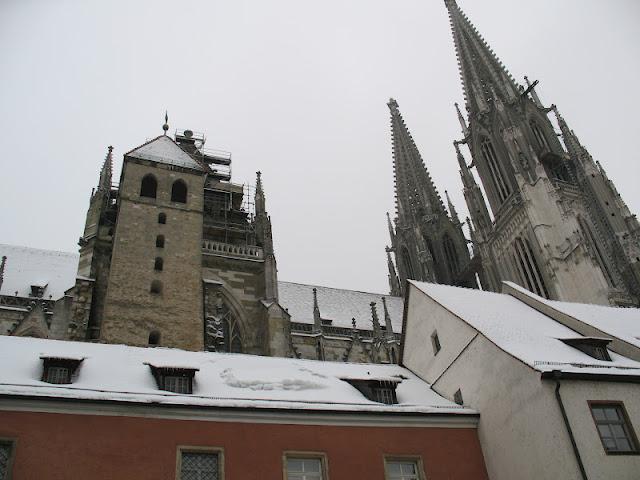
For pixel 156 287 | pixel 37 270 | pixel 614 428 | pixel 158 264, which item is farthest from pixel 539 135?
pixel 614 428

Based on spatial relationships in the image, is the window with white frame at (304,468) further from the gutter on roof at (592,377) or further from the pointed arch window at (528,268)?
the pointed arch window at (528,268)

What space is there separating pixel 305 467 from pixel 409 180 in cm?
5475

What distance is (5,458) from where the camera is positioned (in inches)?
484

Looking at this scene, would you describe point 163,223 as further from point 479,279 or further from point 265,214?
point 479,279

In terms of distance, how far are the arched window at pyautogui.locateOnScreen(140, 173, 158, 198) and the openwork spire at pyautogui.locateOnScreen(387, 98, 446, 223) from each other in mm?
34668

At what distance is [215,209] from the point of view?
3506 cm

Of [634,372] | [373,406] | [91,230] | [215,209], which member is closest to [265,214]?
[215,209]

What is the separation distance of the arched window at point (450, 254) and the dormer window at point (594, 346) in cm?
4042

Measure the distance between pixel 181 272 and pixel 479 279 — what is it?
104ft

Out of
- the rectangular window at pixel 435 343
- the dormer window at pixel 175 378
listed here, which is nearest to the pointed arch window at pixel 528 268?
the rectangular window at pixel 435 343

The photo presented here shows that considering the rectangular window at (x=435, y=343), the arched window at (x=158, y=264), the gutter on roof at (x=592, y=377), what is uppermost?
the arched window at (x=158, y=264)

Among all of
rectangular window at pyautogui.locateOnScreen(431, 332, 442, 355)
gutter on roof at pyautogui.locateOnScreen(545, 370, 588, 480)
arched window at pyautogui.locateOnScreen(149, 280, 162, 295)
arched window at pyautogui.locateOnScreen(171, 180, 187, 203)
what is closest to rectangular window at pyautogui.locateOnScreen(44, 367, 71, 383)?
rectangular window at pyautogui.locateOnScreen(431, 332, 442, 355)

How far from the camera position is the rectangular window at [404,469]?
15039mm

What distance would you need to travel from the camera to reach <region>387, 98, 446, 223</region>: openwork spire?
6325 cm
